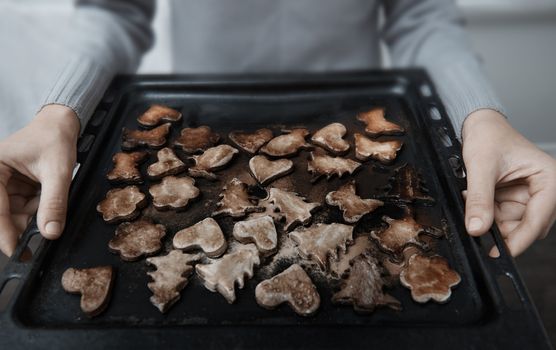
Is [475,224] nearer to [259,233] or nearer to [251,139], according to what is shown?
[259,233]

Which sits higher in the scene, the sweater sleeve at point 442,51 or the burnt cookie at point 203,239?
the sweater sleeve at point 442,51

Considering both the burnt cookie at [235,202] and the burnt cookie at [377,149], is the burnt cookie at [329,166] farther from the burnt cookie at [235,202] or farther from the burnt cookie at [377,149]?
the burnt cookie at [235,202]

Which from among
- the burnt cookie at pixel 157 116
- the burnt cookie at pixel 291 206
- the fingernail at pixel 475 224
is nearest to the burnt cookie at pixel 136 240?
the burnt cookie at pixel 291 206

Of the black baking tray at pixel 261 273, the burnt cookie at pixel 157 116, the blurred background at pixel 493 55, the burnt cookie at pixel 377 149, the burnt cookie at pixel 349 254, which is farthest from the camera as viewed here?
the blurred background at pixel 493 55

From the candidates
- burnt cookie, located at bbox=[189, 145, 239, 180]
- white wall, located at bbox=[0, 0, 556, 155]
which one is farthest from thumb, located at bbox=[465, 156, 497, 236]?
white wall, located at bbox=[0, 0, 556, 155]

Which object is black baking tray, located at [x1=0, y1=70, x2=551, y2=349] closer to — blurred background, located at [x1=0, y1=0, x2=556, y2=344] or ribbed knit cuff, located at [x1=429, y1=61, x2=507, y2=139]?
ribbed knit cuff, located at [x1=429, y1=61, x2=507, y2=139]
